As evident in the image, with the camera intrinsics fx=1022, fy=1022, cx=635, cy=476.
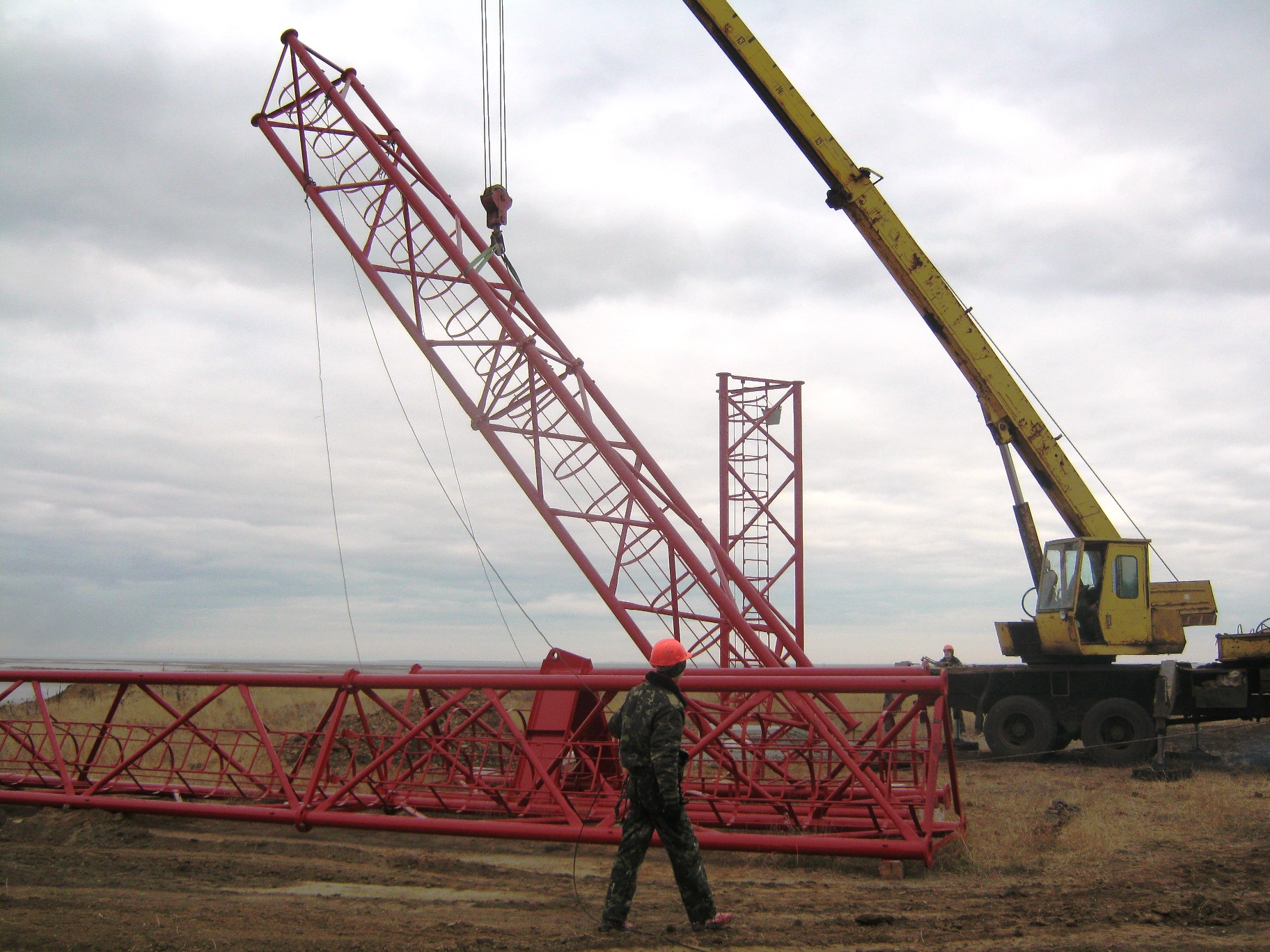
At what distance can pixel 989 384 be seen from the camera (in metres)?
16.2

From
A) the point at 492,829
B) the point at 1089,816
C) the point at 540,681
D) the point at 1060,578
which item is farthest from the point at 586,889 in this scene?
the point at 1060,578

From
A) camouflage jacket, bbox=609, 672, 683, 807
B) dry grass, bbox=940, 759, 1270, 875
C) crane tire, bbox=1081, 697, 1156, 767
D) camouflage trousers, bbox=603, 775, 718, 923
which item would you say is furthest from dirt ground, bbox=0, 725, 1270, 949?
crane tire, bbox=1081, 697, 1156, 767

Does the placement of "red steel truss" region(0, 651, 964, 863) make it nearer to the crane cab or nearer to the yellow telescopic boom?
the crane cab

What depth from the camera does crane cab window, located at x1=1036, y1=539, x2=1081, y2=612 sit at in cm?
1595

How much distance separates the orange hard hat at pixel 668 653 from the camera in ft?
21.0

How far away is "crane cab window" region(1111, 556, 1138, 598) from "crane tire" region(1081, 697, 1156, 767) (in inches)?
66.4

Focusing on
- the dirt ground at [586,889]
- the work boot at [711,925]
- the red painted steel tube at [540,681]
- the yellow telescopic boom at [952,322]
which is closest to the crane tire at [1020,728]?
the yellow telescopic boom at [952,322]

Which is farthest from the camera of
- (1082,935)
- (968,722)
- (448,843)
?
(968,722)

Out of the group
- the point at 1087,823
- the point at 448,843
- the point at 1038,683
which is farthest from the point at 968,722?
the point at 448,843

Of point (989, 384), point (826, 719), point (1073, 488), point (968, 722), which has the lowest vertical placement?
point (968, 722)

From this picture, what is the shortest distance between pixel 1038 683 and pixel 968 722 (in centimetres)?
815

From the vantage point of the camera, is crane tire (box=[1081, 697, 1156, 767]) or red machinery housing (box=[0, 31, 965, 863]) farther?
crane tire (box=[1081, 697, 1156, 767])

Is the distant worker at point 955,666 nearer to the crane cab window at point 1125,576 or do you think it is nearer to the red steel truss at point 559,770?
the crane cab window at point 1125,576

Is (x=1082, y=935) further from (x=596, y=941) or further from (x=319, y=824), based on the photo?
(x=319, y=824)
